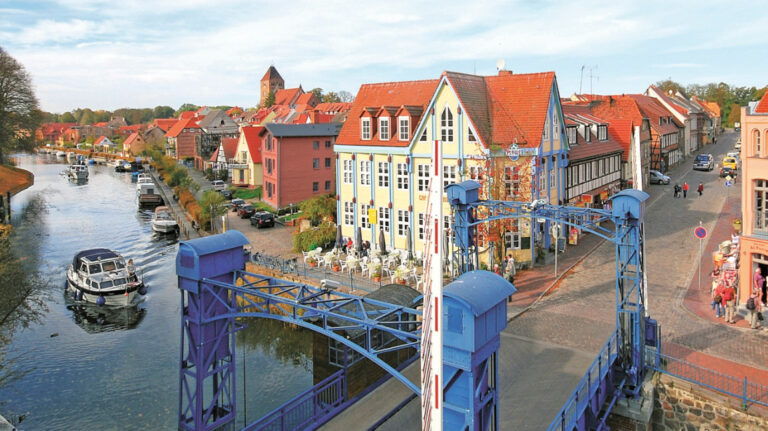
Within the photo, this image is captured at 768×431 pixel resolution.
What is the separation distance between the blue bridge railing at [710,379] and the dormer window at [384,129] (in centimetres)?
1921

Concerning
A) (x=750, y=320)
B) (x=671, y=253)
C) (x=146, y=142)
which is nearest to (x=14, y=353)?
(x=750, y=320)

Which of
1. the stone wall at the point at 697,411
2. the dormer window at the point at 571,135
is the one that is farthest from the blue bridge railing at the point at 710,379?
the dormer window at the point at 571,135

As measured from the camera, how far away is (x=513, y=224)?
28312mm

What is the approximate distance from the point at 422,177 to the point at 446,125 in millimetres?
2946

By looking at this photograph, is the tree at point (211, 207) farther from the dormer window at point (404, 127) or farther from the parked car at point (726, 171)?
the parked car at point (726, 171)

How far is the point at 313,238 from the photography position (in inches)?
1318

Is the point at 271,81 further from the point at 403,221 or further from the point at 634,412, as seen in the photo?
the point at 634,412

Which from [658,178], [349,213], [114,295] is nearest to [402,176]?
[349,213]

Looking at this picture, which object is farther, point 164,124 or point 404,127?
point 164,124

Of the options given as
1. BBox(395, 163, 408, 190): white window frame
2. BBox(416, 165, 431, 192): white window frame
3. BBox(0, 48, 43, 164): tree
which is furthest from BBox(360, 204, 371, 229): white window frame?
BBox(0, 48, 43, 164): tree

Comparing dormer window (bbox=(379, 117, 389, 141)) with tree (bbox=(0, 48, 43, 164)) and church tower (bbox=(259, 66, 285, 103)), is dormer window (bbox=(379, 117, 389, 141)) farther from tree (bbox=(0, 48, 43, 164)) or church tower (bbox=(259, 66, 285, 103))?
church tower (bbox=(259, 66, 285, 103))

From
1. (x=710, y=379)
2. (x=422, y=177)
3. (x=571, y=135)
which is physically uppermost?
(x=571, y=135)

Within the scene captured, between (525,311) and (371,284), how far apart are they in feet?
23.9

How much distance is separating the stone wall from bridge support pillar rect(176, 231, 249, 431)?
10.9 m
